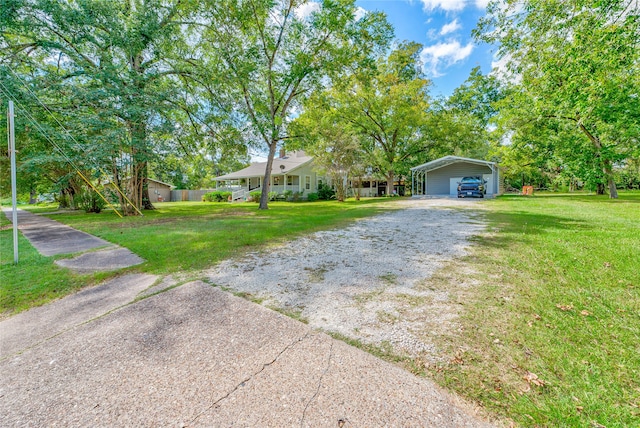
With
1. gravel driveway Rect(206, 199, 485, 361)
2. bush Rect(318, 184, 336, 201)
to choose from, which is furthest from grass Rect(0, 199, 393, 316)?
bush Rect(318, 184, 336, 201)

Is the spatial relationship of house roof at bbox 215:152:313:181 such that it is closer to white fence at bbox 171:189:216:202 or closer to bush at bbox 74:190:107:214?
white fence at bbox 171:189:216:202

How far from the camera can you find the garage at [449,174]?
23328 mm

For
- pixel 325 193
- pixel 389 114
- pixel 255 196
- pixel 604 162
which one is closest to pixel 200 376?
pixel 255 196

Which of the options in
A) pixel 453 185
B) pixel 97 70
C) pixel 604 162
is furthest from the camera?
pixel 453 185

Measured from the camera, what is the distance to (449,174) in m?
25.5

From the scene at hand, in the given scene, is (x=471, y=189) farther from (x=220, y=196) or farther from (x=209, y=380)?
(x=220, y=196)

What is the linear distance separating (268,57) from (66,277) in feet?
47.2

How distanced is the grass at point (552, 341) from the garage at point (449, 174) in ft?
65.3

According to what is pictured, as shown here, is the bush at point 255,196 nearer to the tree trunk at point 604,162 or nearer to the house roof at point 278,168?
the house roof at point 278,168

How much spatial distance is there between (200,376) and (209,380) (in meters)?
0.10

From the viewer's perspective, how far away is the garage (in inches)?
918

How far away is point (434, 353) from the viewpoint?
7.07 ft

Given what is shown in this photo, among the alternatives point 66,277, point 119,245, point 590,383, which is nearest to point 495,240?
point 590,383

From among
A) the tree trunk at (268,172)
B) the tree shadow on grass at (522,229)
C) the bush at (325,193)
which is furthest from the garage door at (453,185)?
the tree trunk at (268,172)
